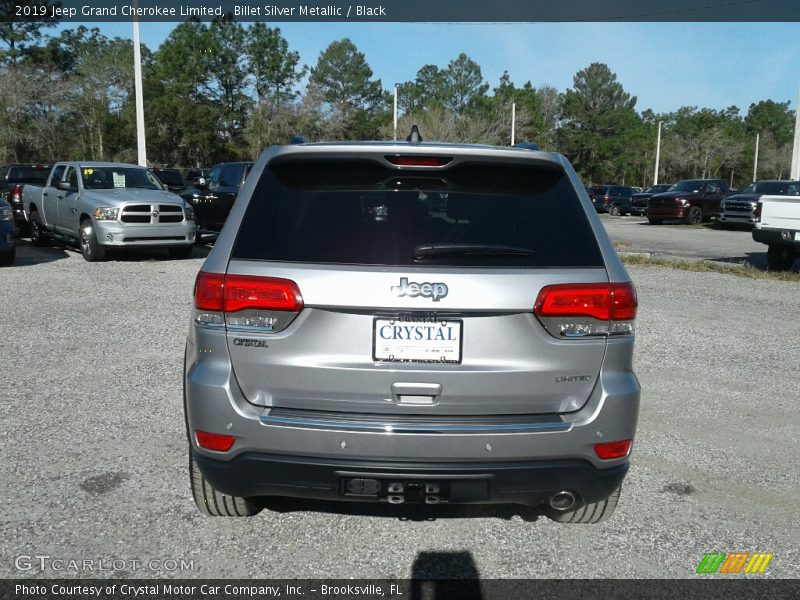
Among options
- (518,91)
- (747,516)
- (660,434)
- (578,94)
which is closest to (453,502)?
(747,516)

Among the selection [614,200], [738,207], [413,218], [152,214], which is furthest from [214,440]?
[614,200]

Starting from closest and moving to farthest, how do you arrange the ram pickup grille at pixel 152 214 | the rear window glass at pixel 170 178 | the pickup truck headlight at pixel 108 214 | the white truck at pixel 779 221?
the white truck at pixel 779 221 → the pickup truck headlight at pixel 108 214 → the ram pickup grille at pixel 152 214 → the rear window glass at pixel 170 178

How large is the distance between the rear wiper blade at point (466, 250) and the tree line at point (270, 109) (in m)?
50.9

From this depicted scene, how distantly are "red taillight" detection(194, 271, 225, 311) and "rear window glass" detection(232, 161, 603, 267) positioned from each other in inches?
5.4

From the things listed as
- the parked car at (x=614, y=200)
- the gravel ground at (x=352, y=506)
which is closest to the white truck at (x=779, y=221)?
the gravel ground at (x=352, y=506)

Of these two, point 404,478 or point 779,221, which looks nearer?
point 404,478

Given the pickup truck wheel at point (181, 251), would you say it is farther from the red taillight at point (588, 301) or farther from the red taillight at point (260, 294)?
the red taillight at point (588, 301)

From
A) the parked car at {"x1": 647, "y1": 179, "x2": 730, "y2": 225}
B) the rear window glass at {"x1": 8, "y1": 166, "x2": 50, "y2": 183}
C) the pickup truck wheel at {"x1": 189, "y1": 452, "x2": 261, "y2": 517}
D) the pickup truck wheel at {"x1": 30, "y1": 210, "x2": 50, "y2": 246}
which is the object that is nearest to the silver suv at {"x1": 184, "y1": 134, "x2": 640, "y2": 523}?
the pickup truck wheel at {"x1": 189, "y1": 452, "x2": 261, "y2": 517}

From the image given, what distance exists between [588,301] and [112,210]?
42.9 feet

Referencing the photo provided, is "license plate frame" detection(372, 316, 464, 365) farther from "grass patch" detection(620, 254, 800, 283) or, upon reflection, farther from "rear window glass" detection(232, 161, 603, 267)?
"grass patch" detection(620, 254, 800, 283)

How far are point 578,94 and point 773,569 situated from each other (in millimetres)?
101196

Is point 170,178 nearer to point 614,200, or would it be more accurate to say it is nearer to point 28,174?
point 28,174

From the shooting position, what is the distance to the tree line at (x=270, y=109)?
54469mm

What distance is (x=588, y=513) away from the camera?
11.6 feet
